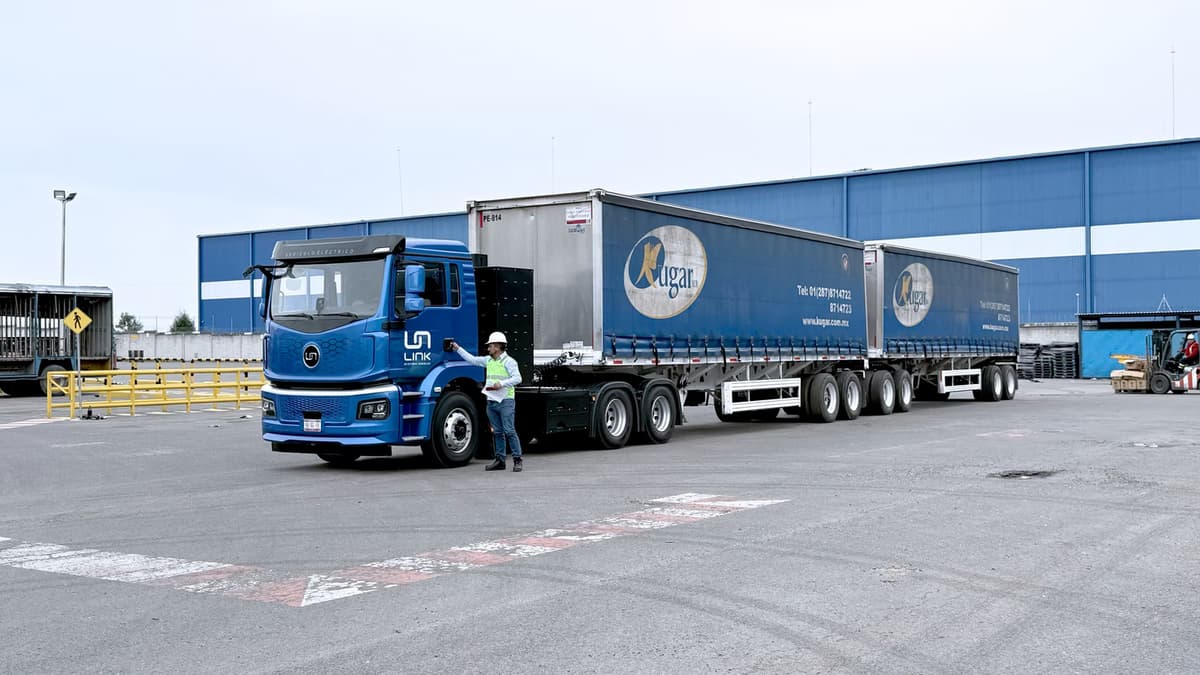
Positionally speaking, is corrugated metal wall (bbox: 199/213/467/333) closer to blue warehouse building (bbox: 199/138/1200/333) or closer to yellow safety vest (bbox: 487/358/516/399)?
blue warehouse building (bbox: 199/138/1200/333)

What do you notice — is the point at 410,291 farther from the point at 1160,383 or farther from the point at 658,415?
the point at 1160,383

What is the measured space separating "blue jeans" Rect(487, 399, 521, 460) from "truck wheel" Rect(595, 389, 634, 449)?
292cm

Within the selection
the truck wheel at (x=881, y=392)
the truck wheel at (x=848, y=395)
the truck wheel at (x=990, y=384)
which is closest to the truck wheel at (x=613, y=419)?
the truck wheel at (x=848, y=395)

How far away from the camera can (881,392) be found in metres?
25.7

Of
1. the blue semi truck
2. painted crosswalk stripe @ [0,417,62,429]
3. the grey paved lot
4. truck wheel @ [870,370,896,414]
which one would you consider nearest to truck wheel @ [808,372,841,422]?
the blue semi truck

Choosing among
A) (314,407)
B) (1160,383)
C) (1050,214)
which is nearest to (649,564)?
(314,407)

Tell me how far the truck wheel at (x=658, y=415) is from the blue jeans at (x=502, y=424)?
4.14m

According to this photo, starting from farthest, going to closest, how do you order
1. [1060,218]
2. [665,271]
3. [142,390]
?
[1060,218], [142,390], [665,271]

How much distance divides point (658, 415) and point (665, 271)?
7.61ft

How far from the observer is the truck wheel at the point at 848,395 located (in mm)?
24125

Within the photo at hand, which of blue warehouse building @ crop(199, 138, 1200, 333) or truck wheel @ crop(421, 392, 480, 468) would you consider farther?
blue warehouse building @ crop(199, 138, 1200, 333)

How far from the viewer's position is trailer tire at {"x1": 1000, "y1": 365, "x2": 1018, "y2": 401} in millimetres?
32688

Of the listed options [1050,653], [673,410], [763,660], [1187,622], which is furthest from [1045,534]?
[673,410]

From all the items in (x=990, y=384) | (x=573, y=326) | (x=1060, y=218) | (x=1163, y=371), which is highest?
(x=1060, y=218)
